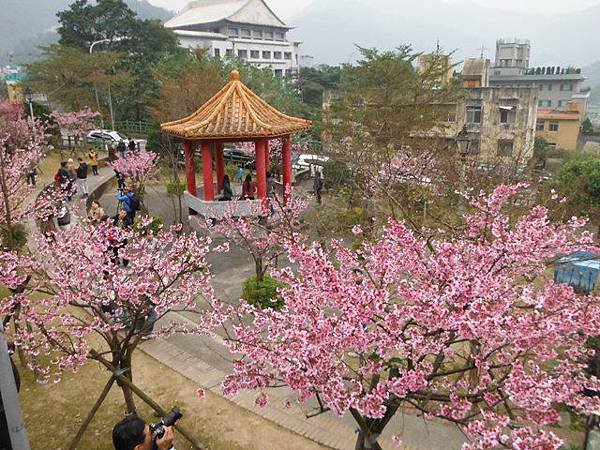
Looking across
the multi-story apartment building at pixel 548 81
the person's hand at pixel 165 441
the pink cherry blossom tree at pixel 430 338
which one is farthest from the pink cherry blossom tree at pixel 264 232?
the multi-story apartment building at pixel 548 81

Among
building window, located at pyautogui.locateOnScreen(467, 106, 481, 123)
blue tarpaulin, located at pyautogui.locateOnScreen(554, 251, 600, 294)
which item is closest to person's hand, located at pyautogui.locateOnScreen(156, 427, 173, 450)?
blue tarpaulin, located at pyautogui.locateOnScreen(554, 251, 600, 294)

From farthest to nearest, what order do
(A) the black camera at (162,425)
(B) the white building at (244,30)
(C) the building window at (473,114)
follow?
(B) the white building at (244,30) < (C) the building window at (473,114) < (A) the black camera at (162,425)

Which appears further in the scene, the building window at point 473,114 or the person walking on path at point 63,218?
the building window at point 473,114

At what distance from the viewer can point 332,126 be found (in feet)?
84.6

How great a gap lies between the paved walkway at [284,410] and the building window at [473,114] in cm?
3575

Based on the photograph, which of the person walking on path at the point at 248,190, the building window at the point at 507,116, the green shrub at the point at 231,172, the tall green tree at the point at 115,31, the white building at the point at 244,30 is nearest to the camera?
the person walking on path at the point at 248,190

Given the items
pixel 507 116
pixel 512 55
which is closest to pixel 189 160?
pixel 507 116

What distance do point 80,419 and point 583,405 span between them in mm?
7049

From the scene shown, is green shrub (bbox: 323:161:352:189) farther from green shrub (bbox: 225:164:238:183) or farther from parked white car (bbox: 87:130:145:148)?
parked white car (bbox: 87:130:145:148)

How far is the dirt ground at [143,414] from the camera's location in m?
7.19

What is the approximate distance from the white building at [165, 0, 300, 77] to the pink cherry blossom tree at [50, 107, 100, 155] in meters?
45.0

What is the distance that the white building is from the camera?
7619cm

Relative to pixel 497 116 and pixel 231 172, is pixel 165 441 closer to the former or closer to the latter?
pixel 231 172

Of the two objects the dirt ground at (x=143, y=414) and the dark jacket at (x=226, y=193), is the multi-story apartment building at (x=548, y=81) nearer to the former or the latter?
the dark jacket at (x=226, y=193)
